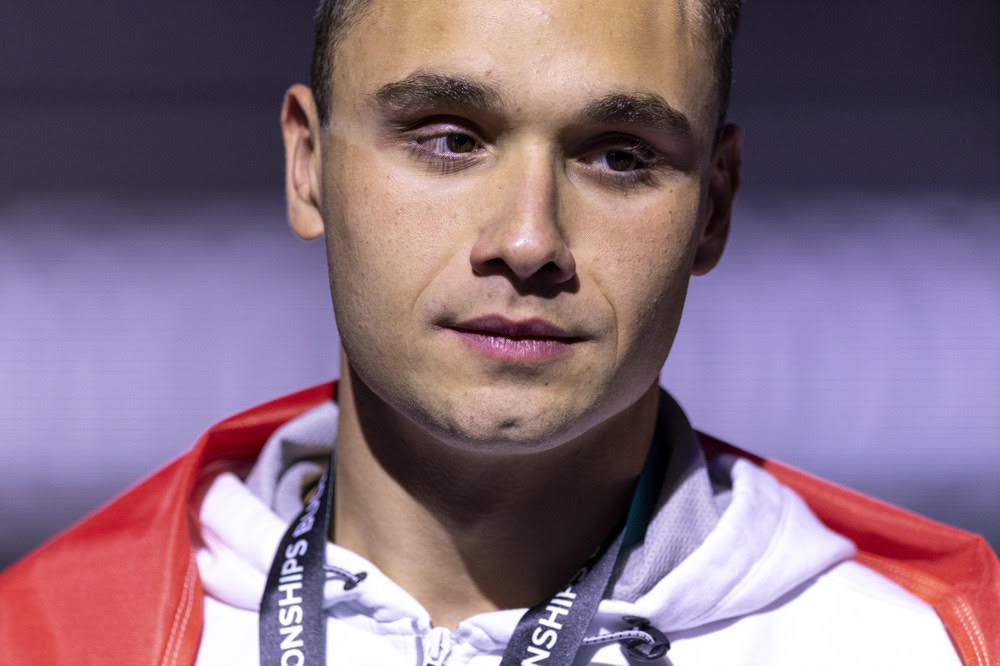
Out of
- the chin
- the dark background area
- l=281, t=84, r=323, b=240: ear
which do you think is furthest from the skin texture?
the dark background area

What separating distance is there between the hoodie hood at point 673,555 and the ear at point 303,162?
1.46ft

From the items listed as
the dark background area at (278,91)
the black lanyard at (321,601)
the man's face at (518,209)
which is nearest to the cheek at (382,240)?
the man's face at (518,209)

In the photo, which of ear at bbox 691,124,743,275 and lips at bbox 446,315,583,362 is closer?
lips at bbox 446,315,583,362

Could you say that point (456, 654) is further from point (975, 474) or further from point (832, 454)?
point (975, 474)

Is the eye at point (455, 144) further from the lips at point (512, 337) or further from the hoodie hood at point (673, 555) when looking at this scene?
the hoodie hood at point (673, 555)

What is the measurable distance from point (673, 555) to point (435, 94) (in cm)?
73

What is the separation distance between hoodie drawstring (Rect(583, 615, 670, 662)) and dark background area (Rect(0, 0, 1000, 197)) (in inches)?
118

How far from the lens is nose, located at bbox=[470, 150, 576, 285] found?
154 cm

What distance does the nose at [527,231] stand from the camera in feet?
5.04

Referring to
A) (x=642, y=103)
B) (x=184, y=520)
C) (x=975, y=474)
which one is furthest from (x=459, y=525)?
(x=975, y=474)

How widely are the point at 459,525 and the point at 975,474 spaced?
2896 mm

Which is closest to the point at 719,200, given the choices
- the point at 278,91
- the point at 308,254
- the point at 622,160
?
the point at 622,160

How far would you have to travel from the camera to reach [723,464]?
200 centimetres

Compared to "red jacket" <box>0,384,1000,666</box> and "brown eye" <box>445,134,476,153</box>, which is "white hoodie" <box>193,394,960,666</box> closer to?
"red jacket" <box>0,384,1000,666</box>
